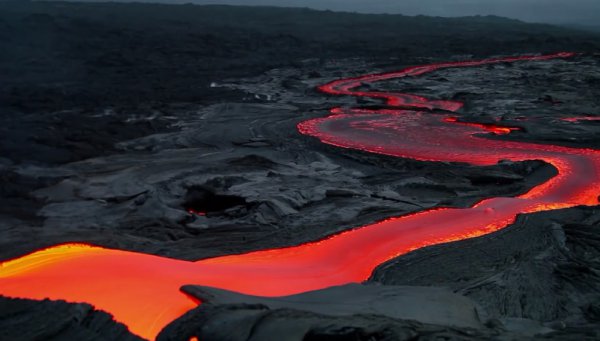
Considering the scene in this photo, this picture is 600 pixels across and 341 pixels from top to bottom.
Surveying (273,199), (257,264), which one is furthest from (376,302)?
(273,199)

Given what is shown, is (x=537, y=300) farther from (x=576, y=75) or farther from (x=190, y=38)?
(x=190, y=38)

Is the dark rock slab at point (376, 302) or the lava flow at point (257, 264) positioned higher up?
the dark rock slab at point (376, 302)

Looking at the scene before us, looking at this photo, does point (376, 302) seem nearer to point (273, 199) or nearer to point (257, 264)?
point (257, 264)

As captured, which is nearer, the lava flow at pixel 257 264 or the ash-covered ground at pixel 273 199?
the ash-covered ground at pixel 273 199

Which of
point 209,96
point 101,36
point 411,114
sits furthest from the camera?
point 101,36

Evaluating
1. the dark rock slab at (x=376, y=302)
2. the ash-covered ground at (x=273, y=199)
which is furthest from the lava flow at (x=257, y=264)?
the dark rock slab at (x=376, y=302)

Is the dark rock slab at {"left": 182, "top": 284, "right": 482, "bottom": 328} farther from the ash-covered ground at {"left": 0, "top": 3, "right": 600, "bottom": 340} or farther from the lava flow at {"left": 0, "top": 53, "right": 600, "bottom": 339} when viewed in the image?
the lava flow at {"left": 0, "top": 53, "right": 600, "bottom": 339}

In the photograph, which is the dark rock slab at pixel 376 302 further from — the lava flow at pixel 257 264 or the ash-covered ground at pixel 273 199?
the lava flow at pixel 257 264

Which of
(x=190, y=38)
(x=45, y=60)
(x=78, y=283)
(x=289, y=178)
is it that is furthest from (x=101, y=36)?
(x=78, y=283)
